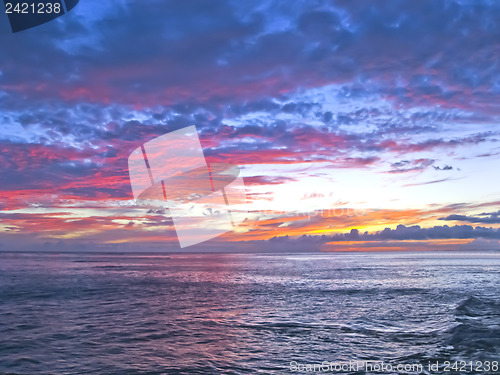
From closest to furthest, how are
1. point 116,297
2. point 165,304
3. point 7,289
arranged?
point 165,304 → point 116,297 → point 7,289

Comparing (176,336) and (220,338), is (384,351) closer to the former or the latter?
(220,338)

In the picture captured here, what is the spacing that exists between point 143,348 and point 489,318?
17.3 meters

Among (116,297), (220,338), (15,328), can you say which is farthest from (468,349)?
(116,297)

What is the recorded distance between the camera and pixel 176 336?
47.5 feet

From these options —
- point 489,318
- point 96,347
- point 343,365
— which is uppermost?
point 96,347

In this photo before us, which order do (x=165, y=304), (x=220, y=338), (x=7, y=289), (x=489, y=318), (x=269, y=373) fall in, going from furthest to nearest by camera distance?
(x=7, y=289), (x=165, y=304), (x=489, y=318), (x=220, y=338), (x=269, y=373)

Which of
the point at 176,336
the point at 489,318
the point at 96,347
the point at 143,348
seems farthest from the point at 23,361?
the point at 489,318

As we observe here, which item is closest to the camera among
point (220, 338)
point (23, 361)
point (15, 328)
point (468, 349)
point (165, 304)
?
point (23, 361)

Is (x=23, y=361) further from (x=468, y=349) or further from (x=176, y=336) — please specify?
(x=468, y=349)

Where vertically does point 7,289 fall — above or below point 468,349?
above

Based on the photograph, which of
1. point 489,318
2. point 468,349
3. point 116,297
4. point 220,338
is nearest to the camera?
point 468,349

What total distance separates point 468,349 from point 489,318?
7.07 meters

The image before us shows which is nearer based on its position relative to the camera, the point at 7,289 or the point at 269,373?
the point at 269,373

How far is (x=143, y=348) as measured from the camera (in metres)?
12.8
